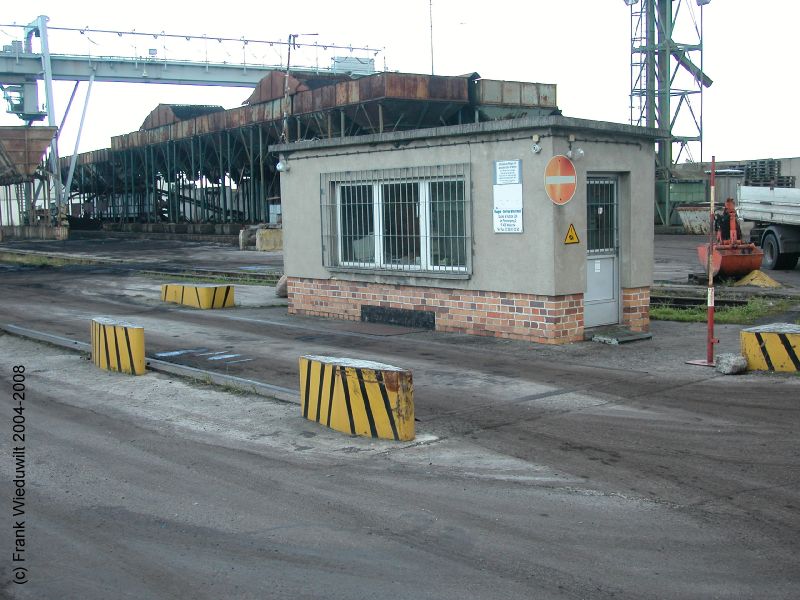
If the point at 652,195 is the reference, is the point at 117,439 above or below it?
below

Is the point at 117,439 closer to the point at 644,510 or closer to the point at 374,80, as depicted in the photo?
the point at 644,510

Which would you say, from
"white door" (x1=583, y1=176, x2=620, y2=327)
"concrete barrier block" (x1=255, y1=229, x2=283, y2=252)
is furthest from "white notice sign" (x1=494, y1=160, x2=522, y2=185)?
"concrete barrier block" (x1=255, y1=229, x2=283, y2=252)

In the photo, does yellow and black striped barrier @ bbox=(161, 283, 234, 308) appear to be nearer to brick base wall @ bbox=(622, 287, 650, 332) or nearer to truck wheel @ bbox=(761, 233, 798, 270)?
brick base wall @ bbox=(622, 287, 650, 332)

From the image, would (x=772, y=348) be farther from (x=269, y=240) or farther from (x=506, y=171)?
(x=269, y=240)

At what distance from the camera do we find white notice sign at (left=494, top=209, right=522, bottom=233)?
12672mm

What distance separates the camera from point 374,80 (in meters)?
36.9

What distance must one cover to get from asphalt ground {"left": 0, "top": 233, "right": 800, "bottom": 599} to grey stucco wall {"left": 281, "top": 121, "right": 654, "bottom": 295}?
1.47m

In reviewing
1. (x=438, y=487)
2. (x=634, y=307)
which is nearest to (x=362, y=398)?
(x=438, y=487)

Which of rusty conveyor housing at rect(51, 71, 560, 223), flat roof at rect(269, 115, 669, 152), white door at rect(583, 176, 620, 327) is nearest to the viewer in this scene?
flat roof at rect(269, 115, 669, 152)

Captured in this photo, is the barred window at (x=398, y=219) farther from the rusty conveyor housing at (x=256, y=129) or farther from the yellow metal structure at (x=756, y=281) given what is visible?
the rusty conveyor housing at (x=256, y=129)

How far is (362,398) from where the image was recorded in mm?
7855

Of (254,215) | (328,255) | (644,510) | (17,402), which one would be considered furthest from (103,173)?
(644,510)

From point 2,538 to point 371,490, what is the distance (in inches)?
96.0

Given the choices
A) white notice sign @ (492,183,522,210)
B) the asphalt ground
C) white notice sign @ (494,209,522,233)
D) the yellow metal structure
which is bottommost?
the asphalt ground
